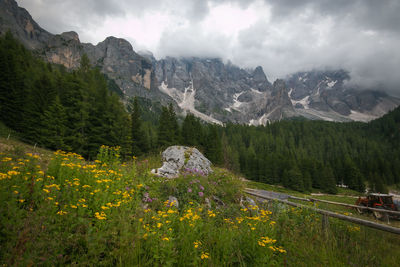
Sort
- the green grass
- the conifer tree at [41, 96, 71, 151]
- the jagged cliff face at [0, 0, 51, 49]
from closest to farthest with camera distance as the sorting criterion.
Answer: the green grass, the conifer tree at [41, 96, 71, 151], the jagged cliff face at [0, 0, 51, 49]

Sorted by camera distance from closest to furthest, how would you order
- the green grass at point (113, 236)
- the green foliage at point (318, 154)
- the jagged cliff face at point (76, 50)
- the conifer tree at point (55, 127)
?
the green grass at point (113, 236) < the conifer tree at point (55, 127) < the green foliage at point (318, 154) < the jagged cliff face at point (76, 50)

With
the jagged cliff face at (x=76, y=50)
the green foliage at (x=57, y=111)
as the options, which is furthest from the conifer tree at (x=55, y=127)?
the jagged cliff face at (x=76, y=50)

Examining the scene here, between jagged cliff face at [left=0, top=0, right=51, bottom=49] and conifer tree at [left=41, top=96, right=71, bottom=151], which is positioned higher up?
jagged cliff face at [left=0, top=0, right=51, bottom=49]

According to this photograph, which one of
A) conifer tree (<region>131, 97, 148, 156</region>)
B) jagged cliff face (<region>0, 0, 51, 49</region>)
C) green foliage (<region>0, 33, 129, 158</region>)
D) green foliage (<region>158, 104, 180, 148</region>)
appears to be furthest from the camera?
jagged cliff face (<region>0, 0, 51, 49</region>)

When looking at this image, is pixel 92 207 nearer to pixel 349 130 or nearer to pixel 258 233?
pixel 258 233

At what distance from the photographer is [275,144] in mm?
93312

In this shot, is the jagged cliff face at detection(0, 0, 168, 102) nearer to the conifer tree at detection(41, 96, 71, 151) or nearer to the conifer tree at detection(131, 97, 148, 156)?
the conifer tree at detection(131, 97, 148, 156)

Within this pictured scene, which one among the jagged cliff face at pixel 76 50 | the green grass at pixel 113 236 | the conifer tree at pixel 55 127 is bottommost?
the green grass at pixel 113 236

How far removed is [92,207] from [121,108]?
29.1m

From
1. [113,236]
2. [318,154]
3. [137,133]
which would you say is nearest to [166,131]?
[137,133]

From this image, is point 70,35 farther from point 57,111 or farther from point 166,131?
point 57,111

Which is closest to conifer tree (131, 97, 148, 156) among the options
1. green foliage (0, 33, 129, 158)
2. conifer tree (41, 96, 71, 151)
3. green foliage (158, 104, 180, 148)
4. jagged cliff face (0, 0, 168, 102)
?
green foliage (158, 104, 180, 148)

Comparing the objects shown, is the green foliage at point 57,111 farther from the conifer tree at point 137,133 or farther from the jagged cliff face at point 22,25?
the jagged cliff face at point 22,25

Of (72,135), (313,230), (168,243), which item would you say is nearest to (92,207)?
(168,243)
